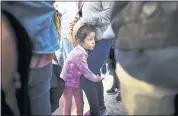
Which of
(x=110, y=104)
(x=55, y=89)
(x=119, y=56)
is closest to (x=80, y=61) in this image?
(x=110, y=104)

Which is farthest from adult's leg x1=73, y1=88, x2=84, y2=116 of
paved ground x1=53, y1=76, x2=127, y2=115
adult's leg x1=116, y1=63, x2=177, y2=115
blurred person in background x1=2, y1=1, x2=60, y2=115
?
adult's leg x1=116, y1=63, x2=177, y2=115

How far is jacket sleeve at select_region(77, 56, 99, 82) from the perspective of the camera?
6.56 ft

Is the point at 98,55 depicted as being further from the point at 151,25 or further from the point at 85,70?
Result: the point at 151,25

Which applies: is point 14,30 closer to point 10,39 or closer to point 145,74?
point 10,39

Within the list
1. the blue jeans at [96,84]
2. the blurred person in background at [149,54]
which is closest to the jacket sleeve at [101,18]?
the blue jeans at [96,84]

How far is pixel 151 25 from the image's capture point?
920 mm

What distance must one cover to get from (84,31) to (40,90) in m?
0.93

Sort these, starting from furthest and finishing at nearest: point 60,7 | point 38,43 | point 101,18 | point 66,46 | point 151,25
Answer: point 66,46 < point 60,7 < point 101,18 < point 38,43 < point 151,25

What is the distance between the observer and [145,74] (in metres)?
0.93

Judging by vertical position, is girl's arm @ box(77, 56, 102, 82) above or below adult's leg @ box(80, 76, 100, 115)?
above

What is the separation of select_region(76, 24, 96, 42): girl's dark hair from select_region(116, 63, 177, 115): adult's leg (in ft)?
3.39

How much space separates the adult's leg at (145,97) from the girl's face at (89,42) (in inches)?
41.2

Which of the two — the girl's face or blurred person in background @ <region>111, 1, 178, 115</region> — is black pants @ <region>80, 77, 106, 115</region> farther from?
blurred person in background @ <region>111, 1, 178, 115</region>

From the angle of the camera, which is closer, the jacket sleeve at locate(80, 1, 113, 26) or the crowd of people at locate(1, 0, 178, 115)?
the crowd of people at locate(1, 0, 178, 115)
